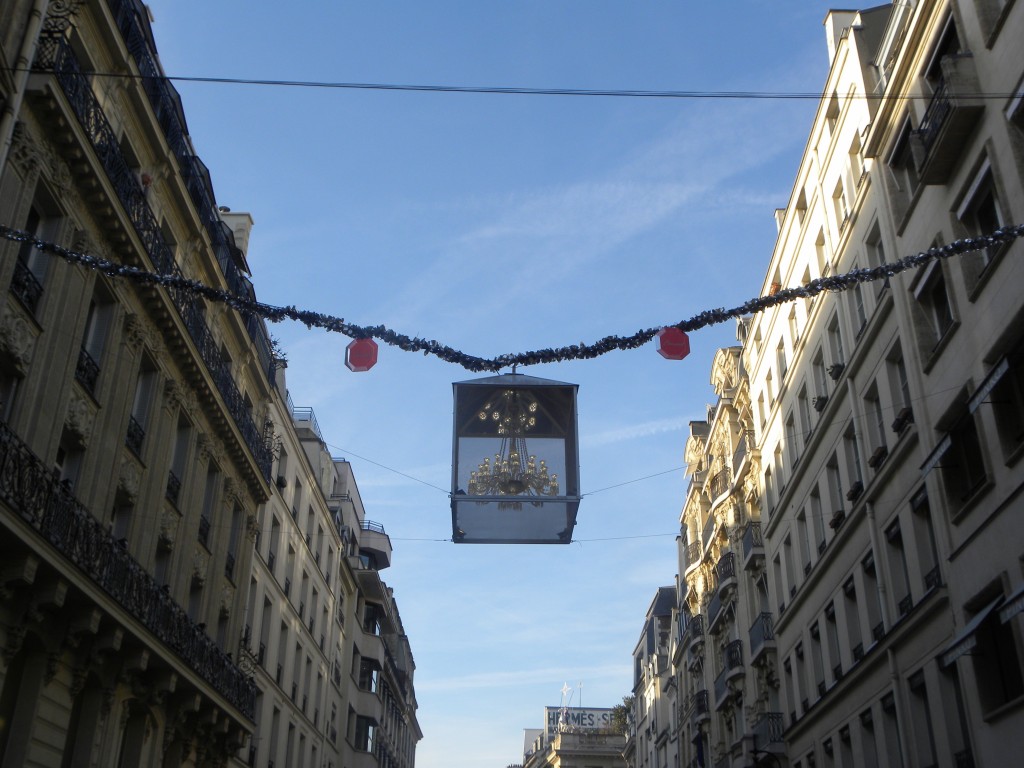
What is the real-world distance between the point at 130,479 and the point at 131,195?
6021 millimetres

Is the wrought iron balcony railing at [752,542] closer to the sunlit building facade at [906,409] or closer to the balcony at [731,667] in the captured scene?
the sunlit building facade at [906,409]

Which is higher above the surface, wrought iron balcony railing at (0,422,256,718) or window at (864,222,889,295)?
window at (864,222,889,295)

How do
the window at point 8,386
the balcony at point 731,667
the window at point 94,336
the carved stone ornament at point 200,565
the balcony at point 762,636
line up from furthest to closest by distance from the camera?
the balcony at point 731,667
the balcony at point 762,636
the carved stone ornament at point 200,565
the window at point 94,336
the window at point 8,386

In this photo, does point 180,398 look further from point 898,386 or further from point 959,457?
point 959,457

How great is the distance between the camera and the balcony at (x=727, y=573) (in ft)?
153

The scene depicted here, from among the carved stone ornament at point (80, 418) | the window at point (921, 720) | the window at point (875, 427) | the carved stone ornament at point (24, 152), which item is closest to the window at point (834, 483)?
the window at point (875, 427)

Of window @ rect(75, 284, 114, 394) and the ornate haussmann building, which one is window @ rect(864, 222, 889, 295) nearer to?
the ornate haussmann building

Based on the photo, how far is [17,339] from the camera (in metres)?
18.3

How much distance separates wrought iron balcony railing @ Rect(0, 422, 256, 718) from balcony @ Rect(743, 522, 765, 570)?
21.2m

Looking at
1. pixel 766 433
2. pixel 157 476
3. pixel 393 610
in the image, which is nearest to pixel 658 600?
pixel 393 610

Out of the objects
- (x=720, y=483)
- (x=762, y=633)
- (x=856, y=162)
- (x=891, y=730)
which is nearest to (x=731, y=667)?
(x=762, y=633)

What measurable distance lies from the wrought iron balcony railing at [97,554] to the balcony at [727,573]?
2422 centimetres

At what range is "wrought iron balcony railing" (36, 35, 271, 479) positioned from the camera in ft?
61.6

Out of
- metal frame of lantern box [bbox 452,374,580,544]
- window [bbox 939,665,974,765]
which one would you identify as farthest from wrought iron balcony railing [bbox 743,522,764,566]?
metal frame of lantern box [bbox 452,374,580,544]
